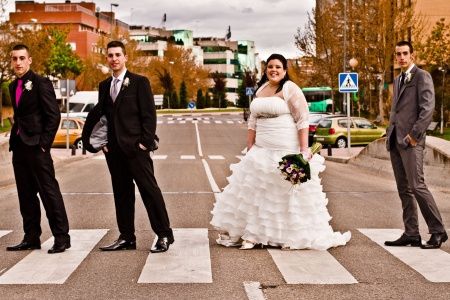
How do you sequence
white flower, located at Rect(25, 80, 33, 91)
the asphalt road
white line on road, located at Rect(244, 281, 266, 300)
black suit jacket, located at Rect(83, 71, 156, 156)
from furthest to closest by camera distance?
white flower, located at Rect(25, 80, 33, 91), black suit jacket, located at Rect(83, 71, 156, 156), the asphalt road, white line on road, located at Rect(244, 281, 266, 300)

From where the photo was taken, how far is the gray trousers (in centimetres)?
851

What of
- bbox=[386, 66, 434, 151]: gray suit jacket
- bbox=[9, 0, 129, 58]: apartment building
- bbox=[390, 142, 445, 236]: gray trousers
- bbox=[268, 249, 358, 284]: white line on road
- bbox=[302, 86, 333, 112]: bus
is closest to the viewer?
bbox=[268, 249, 358, 284]: white line on road

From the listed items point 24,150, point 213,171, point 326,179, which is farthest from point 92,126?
point 213,171

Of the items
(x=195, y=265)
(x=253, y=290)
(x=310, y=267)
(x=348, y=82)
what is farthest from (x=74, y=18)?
(x=253, y=290)

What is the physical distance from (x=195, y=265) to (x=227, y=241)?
3.95 ft

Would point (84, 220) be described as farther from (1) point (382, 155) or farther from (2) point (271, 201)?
(1) point (382, 155)

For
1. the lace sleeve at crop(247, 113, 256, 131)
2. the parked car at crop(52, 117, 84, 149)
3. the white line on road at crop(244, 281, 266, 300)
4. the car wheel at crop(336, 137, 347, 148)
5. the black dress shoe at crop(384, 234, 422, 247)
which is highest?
the lace sleeve at crop(247, 113, 256, 131)

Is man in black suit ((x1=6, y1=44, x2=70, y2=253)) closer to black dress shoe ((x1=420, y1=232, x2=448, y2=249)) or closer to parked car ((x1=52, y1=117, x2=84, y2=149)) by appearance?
black dress shoe ((x1=420, y1=232, x2=448, y2=249))

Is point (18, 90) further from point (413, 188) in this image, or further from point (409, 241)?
point (409, 241)

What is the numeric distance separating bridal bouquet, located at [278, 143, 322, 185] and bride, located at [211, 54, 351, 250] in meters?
0.18

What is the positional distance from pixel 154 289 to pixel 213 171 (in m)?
16.6

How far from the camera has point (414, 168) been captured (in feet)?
27.9

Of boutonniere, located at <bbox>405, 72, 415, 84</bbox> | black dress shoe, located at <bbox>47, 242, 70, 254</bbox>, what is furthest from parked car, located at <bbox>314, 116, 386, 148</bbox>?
black dress shoe, located at <bbox>47, 242, 70, 254</bbox>

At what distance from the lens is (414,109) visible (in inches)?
336
